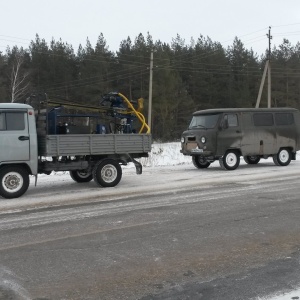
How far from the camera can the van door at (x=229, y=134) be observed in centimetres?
1628

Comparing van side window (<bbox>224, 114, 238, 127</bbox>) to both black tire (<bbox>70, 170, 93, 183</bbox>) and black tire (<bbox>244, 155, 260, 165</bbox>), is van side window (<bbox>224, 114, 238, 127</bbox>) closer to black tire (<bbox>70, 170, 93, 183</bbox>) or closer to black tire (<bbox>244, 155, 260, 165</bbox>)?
black tire (<bbox>244, 155, 260, 165</bbox>)

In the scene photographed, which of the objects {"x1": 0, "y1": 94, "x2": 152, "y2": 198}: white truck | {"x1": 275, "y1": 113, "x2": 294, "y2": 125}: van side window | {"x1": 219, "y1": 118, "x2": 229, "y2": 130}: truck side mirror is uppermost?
{"x1": 275, "y1": 113, "x2": 294, "y2": 125}: van side window

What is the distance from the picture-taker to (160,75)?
53625 mm

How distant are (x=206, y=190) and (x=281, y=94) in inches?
2052

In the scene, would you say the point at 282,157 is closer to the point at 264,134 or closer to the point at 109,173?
the point at 264,134

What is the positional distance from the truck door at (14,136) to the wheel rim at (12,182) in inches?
16.4

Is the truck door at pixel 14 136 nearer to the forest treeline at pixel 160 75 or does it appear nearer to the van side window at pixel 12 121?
the van side window at pixel 12 121

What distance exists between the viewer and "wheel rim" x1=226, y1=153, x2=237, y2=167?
53.9ft

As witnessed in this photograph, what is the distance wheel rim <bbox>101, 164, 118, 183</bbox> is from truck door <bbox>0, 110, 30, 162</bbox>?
2.24 meters

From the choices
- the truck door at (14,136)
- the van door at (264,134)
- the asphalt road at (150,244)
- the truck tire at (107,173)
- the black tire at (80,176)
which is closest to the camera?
the asphalt road at (150,244)

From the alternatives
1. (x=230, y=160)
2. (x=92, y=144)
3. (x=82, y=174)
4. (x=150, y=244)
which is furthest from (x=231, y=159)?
(x=150, y=244)

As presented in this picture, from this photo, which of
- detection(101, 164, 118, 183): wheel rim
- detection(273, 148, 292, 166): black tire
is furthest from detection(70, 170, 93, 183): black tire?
detection(273, 148, 292, 166): black tire

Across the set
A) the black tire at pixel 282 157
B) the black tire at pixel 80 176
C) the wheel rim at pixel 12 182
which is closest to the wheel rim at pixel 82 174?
the black tire at pixel 80 176

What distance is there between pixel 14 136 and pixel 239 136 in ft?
30.6
